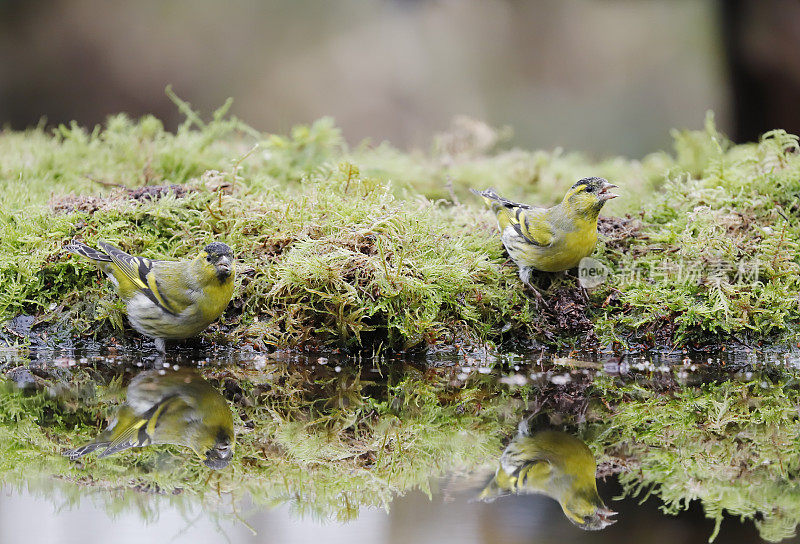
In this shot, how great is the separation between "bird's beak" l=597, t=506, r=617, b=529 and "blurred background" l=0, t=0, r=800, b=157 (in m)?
11.7

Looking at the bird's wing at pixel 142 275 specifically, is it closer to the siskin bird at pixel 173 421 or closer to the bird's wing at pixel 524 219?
the siskin bird at pixel 173 421

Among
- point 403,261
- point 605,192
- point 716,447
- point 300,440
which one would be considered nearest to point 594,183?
point 605,192

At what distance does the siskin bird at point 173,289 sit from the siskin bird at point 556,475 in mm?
2272

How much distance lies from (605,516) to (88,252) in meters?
3.71

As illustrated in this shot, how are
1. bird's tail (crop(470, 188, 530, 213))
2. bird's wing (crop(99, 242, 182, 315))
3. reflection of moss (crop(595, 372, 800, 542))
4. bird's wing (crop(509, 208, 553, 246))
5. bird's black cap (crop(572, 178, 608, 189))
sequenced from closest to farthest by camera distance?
reflection of moss (crop(595, 372, 800, 542)) < bird's wing (crop(99, 242, 182, 315)) < bird's wing (crop(509, 208, 553, 246)) < bird's black cap (crop(572, 178, 608, 189)) < bird's tail (crop(470, 188, 530, 213))

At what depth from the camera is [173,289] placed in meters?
4.62

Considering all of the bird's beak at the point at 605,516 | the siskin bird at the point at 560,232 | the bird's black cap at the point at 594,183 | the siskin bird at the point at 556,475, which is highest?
the bird's black cap at the point at 594,183

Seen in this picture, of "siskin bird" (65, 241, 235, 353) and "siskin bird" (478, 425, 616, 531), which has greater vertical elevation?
"siskin bird" (65, 241, 235, 353)

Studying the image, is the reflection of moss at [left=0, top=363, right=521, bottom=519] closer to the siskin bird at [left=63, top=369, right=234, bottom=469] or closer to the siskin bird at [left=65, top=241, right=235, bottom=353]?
the siskin bird at [left=63, top=369, right=234, bottom=469]

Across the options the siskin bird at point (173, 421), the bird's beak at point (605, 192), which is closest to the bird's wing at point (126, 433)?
the siskin bird at point (173, 421)

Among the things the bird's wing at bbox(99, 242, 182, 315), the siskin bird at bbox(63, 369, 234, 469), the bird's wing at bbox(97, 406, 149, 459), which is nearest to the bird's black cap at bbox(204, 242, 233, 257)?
the bird's wing at bbox(99, 242, 182, 315)

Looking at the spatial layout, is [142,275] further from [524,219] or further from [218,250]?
[524,219]

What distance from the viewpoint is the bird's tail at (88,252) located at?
4.86 m

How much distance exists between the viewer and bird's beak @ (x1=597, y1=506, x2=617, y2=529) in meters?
2.39
